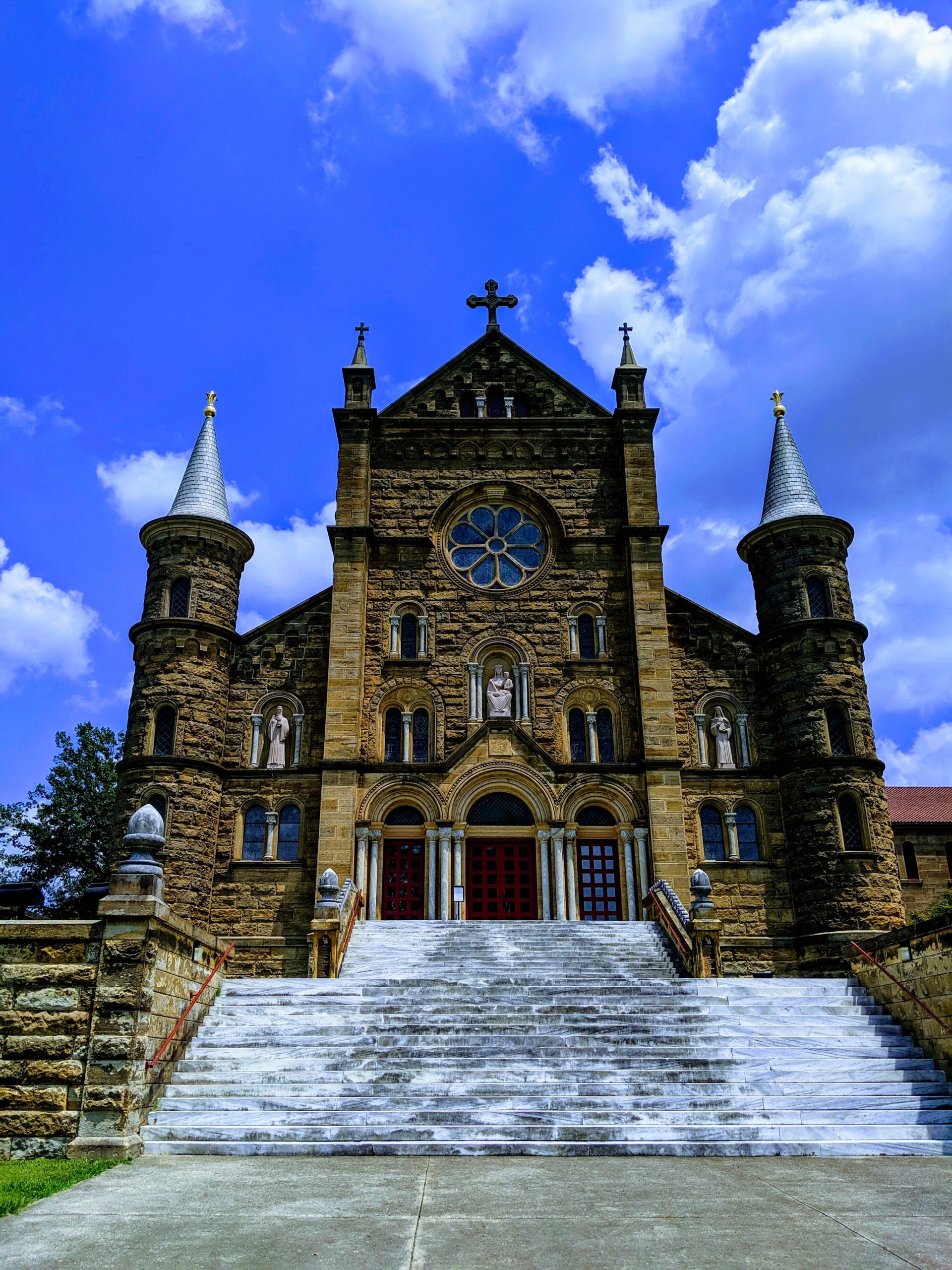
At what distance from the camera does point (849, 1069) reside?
1298 cm

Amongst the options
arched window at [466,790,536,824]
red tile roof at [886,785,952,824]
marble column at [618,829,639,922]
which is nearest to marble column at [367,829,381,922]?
arched window at [466,790,536,824]

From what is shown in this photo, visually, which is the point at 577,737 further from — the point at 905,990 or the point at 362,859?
the point at 905,990

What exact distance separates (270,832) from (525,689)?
731 centimetres

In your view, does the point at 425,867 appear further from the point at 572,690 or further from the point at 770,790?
the point at 770,790

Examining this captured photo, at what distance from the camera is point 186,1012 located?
13.1m

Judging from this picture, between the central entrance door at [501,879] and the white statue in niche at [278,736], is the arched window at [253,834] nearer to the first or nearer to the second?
the white statue in niche at [278,736]

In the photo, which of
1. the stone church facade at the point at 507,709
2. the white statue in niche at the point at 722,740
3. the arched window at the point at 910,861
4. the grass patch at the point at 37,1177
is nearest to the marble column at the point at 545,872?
the stone church facade at the point at 507,709

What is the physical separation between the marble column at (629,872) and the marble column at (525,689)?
3.72 m

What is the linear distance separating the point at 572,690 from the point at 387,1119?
15844 mm

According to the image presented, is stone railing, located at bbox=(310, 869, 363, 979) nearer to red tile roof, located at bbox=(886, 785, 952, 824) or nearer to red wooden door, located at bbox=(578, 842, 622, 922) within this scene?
red wooden door, located at bbox=(578, 842, 622, 922)

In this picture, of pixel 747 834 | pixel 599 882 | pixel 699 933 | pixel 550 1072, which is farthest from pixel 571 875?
pixel 550 1072

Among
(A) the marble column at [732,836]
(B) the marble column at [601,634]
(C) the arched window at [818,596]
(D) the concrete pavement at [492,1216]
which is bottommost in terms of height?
(D) the concrete pavement at [492,1216]

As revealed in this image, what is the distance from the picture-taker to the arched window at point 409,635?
87.6 ft

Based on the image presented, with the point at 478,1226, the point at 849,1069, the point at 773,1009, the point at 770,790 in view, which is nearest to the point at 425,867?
the point at 770,790
